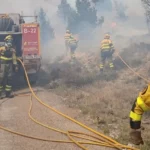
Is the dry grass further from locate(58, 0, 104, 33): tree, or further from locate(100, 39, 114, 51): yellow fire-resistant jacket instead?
locate(58, 0, 104, 33): tree

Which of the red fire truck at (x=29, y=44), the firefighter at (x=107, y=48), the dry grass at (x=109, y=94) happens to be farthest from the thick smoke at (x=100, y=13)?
the red fire truck at (x=29, y=44)

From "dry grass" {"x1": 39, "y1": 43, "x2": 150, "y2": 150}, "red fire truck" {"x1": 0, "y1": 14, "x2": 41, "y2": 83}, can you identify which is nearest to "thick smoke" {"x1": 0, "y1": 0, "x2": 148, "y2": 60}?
"dry grass" {"x1": 39, "y1": 43, "x2": 150, "y2": 150}

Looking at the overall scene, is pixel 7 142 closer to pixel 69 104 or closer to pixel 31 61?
pixel 69 104

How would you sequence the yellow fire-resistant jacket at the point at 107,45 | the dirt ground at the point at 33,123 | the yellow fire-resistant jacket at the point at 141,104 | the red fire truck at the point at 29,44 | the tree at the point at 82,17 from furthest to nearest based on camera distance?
the tree at the point at 82,17 < the yellow fire-resistant jacket at the point at 107,45 < the red fire truck at the point at 29,44 < the dirt ground at the point at 33,123 < the yellow fire-resistant jacket at the point at 141,104


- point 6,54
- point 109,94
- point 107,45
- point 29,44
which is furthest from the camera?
point 107,45

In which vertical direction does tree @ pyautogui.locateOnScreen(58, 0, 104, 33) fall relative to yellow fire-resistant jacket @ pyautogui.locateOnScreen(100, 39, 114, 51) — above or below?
above

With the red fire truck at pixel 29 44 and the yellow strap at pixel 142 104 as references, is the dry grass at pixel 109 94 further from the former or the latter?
the yellow strap at pixel 142 104

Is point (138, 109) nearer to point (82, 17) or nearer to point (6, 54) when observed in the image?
point (6, 54)

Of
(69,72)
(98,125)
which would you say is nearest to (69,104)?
(98,125)

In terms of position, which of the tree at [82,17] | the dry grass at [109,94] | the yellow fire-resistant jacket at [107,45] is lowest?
the dry grass at [109,94]

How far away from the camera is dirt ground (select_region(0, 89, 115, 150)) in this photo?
5574mm

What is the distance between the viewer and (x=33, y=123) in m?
6.98

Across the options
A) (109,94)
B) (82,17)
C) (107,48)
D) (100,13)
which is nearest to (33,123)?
(109,94)

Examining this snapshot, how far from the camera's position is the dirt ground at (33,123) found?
219 inches
